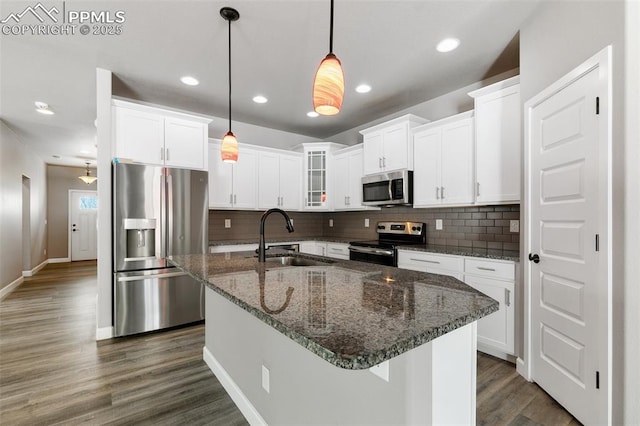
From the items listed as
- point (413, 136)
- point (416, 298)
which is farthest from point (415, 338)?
point (413, 136)

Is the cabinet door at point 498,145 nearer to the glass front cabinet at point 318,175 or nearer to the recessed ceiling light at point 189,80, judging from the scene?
the glass front cabinet at point 318,175

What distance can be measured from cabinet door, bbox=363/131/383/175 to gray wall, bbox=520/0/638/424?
72.4 inches

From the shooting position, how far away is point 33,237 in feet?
21.2

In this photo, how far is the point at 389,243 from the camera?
381cm

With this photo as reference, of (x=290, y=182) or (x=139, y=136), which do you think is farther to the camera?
(x=290, y=182)

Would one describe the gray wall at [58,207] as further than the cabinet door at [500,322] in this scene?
Yes

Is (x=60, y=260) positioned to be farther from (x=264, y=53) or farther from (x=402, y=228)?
(x=402, y=228)

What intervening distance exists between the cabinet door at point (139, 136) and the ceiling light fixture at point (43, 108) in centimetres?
184

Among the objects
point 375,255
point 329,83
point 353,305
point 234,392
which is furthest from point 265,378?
point 375,255

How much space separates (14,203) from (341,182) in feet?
18.2

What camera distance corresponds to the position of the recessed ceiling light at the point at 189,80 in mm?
3207

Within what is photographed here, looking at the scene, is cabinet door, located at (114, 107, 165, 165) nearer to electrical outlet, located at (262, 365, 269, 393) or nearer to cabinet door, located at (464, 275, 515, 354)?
electrical outlet, located at (262, 365, 269, 393)

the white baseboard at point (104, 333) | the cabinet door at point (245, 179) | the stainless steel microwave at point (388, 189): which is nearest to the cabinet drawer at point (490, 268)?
the stainless steel microwave at point (388, 189)

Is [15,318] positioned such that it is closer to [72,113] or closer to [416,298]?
[72,113]
